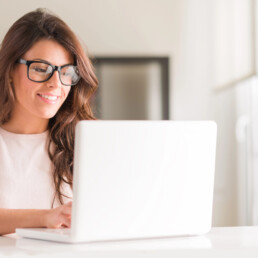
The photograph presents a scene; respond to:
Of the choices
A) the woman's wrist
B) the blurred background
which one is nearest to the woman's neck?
the woman's wrist

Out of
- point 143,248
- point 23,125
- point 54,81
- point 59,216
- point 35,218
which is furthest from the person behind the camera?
point 23,125

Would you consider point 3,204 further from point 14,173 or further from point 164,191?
point 164,191

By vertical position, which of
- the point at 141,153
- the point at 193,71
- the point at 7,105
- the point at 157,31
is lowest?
the point at 141,153

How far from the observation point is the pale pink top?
1995 mm

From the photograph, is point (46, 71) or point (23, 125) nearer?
point (46, 71)

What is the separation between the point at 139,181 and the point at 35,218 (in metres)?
0.38

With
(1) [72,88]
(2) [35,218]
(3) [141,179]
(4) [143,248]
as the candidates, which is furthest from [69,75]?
(4) [143,248]

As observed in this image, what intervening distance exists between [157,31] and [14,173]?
10.6 ft

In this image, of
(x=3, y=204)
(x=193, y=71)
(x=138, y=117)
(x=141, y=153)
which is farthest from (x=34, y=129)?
(x=193, y=71)

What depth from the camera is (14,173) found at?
79.4 inches

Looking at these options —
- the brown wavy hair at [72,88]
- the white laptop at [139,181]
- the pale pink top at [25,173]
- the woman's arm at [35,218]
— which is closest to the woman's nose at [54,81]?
the brown wavy hair at [72,88]

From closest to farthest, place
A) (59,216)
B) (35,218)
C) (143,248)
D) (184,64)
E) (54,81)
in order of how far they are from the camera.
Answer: (143,248) → (59,216) → (35,218) → (54,81) → (184,64)

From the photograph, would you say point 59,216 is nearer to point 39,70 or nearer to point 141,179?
point 141,179

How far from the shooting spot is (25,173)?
6.64 feet
